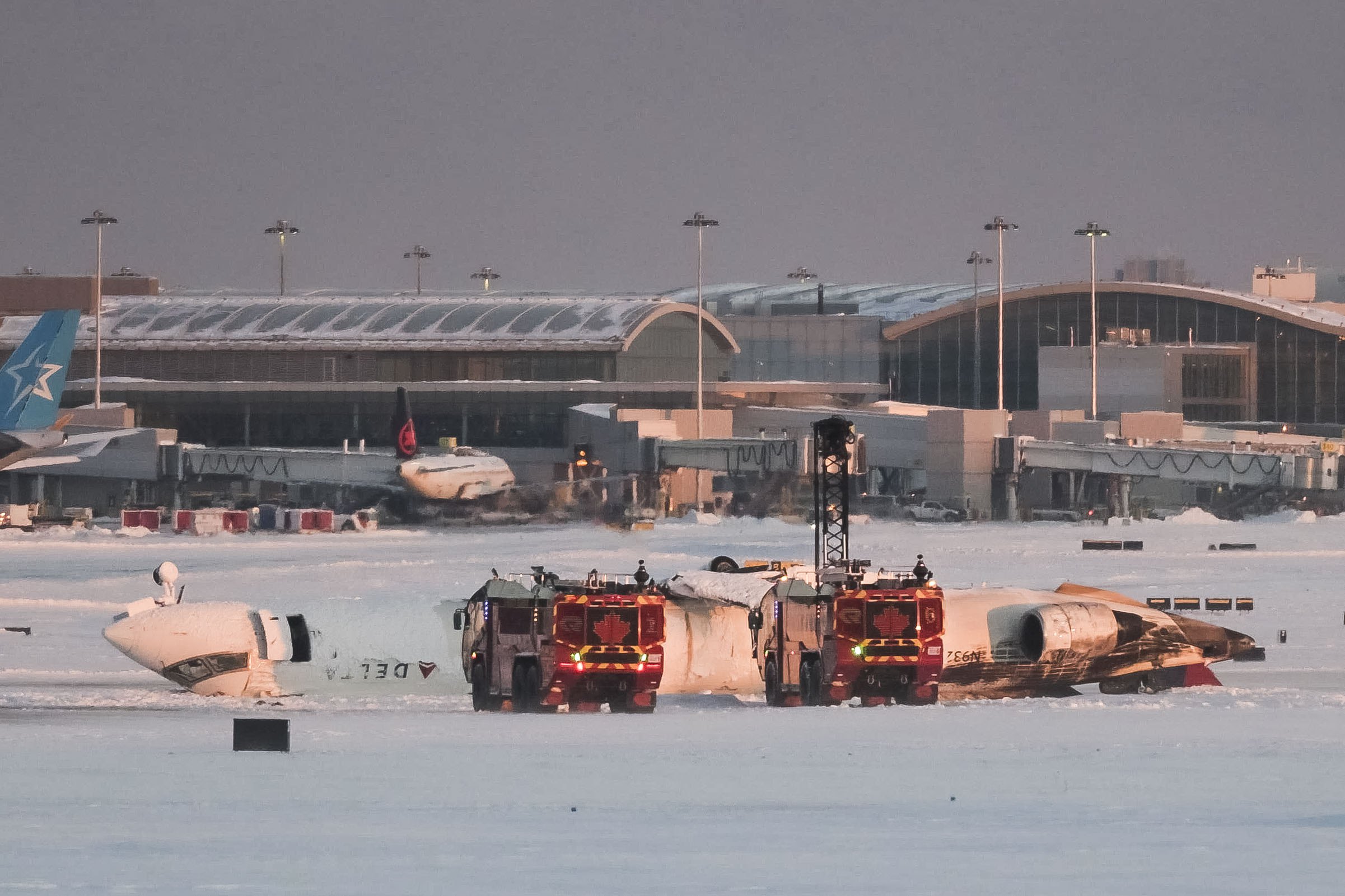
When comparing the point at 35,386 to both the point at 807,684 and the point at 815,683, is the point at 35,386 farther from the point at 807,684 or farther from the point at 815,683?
the point at 815,683

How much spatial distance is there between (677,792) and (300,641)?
16.7 m

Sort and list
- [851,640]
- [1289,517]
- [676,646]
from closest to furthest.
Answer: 1. [851,640]
2. [676,646]
3. [1289,517]

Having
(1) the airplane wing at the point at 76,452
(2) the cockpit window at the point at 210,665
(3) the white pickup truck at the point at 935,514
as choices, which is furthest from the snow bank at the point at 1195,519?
(2) the cockpit window at the point at 210,665

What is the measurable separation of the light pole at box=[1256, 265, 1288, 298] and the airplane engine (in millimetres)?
148506

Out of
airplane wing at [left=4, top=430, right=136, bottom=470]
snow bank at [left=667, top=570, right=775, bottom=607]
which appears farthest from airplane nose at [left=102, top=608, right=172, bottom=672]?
airplane wing at [left=4, top=430, right=136, bottom=470]

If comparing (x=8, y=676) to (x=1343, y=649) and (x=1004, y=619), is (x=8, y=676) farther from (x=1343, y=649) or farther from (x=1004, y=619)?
(x=1343, y=649)

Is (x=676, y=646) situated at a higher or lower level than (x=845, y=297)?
lower

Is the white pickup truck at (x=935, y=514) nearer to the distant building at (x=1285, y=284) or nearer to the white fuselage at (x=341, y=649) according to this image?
the white fuselage at (x=341, y=649)

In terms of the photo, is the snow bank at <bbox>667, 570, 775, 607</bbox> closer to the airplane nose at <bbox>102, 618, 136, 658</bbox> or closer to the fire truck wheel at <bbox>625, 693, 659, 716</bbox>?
the fire truck wheel at <bbox>625, 693, 659, 716</bbox>

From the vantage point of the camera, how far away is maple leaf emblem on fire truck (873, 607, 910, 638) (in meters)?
37.7

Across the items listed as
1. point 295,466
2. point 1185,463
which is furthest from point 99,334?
point 1185,463

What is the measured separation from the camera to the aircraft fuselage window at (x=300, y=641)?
40.2 metres

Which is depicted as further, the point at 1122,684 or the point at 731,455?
the point at 731,455

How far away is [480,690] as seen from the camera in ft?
125
